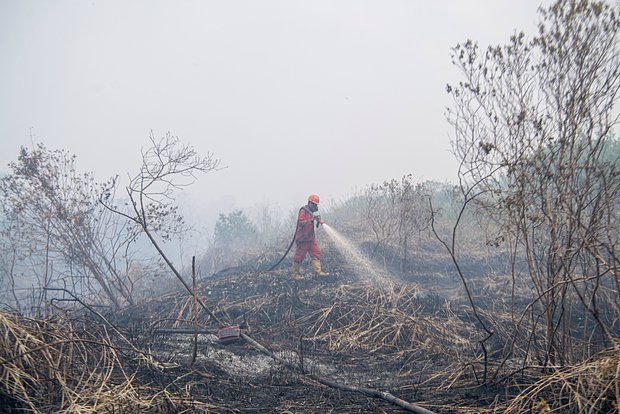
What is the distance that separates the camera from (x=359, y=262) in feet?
35.8

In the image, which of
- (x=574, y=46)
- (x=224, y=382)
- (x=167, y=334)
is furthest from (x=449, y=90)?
(x=167, y=334)

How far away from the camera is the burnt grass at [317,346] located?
12.4ft

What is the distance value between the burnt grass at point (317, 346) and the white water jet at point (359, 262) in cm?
43

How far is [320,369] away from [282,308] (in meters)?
2.65

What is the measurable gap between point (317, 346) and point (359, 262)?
5208mm

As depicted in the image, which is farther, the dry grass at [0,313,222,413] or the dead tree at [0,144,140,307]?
the dead tree at [0,144,140,307]

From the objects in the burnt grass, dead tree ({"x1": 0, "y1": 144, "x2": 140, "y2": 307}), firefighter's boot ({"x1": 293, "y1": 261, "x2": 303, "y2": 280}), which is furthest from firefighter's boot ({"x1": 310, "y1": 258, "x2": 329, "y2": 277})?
dead tree ({"x1": 0, "y1": 144, "x2": 140, "y2": 307})

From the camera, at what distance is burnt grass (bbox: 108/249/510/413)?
3.78 meters

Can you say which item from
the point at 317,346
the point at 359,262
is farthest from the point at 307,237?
the point at 317,346

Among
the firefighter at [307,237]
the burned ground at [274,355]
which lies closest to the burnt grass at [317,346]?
the burned ground at [274,355]

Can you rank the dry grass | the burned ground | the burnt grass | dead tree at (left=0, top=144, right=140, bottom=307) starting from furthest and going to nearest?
dead tree at (left=0, top=144, right=140, bottom=307) → the burnt grass → the burned ground → the dry grass

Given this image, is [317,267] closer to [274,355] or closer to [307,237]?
[307,237]

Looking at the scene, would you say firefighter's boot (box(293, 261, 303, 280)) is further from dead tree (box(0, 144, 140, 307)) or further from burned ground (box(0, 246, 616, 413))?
dead tree (box(0, 144, 140, 307))

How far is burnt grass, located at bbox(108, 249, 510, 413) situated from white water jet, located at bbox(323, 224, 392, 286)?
431 mm
